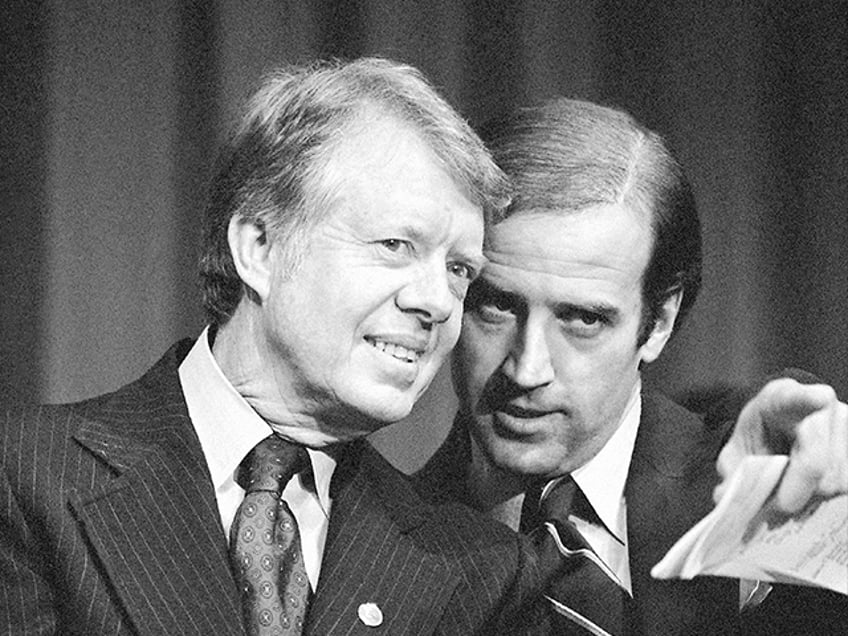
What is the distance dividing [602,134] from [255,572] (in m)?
0.75

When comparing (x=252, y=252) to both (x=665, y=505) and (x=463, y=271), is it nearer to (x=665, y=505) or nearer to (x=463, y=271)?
(x=463, y=271)

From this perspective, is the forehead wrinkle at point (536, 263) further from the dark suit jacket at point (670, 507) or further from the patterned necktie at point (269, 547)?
the patterned necktie at point (269, 547)

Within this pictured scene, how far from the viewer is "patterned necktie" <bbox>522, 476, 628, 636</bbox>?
1744 mm

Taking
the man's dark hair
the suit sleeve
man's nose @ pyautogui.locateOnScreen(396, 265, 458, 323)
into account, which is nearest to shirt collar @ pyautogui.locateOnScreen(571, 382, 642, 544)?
the man's dark hair

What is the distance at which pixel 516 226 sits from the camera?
1848 mm

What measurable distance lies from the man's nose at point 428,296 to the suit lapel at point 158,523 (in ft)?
0.92

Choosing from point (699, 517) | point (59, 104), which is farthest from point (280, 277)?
point (59, 104)

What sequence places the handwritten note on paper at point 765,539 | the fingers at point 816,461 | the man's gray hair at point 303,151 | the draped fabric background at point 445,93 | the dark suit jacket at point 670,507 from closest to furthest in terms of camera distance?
the handwritten note on paper at point 765,539, the fingers at point 816,461, the man's gray hair at point 303,151, the dark suit jacket at point 670,507, the draped fabric background at point 445,93

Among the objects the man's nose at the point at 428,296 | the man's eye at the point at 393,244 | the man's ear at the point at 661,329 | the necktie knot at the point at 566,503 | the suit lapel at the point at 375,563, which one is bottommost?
the necktie knot at the point at 566,503

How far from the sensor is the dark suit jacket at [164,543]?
4.82 ft

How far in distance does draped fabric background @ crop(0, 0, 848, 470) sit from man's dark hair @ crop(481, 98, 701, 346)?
49 cm

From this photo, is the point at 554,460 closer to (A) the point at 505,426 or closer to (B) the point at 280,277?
(A) the point at 505,426

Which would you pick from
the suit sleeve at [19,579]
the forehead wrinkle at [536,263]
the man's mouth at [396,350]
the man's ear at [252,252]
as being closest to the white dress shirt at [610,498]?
the forehead wrinkle at [536,263]

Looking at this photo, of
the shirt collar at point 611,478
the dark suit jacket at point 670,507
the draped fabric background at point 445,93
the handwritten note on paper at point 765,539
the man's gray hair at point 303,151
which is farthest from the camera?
the draped fabric background at point 445,93
